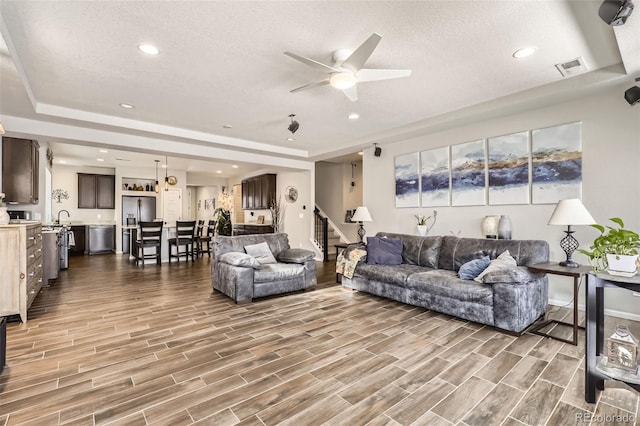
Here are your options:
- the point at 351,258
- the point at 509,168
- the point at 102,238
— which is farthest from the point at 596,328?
the point at 102,238

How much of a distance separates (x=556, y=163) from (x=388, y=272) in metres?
2.56

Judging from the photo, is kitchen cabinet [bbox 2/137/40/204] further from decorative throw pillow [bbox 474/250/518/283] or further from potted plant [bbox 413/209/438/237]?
decorative throw pillow [bbox 474/250/518/283]

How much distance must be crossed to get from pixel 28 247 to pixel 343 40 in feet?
13.6

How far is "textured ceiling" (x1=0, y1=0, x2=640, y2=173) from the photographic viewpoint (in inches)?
89.9

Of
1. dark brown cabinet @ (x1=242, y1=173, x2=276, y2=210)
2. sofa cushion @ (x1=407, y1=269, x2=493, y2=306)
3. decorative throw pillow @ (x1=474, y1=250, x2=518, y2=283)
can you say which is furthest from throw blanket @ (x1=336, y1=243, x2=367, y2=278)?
dark brown cabinet @ (x1=242, y1=173, x2=276, y2=210)

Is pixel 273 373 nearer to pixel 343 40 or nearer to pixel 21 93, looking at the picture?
pixel 343 40

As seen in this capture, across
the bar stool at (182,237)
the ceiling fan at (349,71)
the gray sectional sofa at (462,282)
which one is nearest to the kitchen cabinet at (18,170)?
the bar stool at (182,237)

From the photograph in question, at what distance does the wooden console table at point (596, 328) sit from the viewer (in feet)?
5.92

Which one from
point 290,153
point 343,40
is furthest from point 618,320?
point 290,153

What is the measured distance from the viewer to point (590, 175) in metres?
3.61

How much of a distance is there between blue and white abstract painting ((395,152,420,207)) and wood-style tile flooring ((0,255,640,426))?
7.41 ft

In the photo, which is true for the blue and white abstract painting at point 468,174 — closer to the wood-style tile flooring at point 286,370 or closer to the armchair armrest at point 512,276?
the armchair armrest at point 512,276

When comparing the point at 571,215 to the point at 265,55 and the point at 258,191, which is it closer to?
the point at 265,55

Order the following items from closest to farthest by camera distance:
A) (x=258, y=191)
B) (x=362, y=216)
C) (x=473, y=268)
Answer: (x=473, y=268) → (x=362, y=216) → (x=258, y=191)
